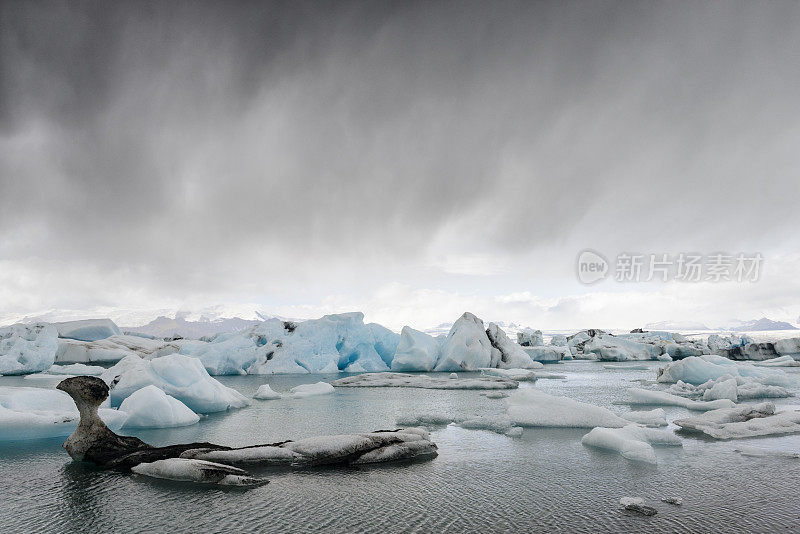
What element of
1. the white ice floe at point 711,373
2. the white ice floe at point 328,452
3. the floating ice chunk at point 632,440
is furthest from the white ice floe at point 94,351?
the floating ice chunk at point 632,440

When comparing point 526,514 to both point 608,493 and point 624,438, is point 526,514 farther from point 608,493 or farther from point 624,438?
point 624,438

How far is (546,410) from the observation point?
7.93m

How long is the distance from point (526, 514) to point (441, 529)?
0.74 m

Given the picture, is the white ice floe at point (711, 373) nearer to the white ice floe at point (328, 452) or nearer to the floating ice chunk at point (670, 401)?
the floating ice chunk at point (670, 401)

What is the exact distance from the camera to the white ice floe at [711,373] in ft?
47.2

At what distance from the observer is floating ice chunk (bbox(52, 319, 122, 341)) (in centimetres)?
3834

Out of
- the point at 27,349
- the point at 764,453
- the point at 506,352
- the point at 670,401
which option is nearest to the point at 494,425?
the point at 764,453

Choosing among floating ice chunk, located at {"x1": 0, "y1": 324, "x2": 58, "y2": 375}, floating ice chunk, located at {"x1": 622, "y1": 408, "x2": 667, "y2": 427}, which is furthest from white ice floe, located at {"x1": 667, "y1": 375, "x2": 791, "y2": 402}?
floating ice chunk, located at {"x1": 0, "y1": 324, "x2": 58, "y2": 375}

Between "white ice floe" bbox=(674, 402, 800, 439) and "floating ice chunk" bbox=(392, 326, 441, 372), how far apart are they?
16.7m

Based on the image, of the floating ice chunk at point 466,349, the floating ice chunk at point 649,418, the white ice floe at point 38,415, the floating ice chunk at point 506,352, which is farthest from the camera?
the floating ice chunk at point 506,352

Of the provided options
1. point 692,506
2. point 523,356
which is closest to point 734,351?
point 523,356

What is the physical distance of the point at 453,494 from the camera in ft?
13.7

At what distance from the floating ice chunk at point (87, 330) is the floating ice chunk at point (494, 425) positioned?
39.5m

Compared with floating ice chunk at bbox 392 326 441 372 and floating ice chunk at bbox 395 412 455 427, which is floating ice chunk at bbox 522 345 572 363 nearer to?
floating ice chunk at bbox 392 326 441 372
